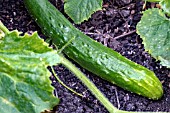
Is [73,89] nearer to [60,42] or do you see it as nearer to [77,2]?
[60,42]

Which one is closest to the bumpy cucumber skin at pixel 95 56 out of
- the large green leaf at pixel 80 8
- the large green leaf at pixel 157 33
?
the large green leaf at pixel 80 8

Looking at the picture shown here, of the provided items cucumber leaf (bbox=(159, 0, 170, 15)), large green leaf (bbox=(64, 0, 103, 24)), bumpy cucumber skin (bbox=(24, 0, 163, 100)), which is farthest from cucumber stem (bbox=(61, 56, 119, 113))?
cucumber leaf (bbox=(159, 0, 170, 15))

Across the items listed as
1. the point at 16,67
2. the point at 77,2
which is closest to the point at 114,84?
the point at 77,2

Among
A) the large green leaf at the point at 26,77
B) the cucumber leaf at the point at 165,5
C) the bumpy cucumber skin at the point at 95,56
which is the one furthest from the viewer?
the bumpy cucumber skin at the point at 95,56

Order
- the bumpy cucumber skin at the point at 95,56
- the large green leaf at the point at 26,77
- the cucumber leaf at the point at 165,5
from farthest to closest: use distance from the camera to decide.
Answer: the bumpy cucumber skin at the point at 95,56 → the cucumber leaf at the point at 165,5 → the large green leaf at the point at 26,77

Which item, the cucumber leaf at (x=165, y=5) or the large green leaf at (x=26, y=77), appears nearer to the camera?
the large green leaf at (x=26, y=77)

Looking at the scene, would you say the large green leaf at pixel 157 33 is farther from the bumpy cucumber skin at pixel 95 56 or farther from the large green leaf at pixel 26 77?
the large green leaf at pixel 26 77
